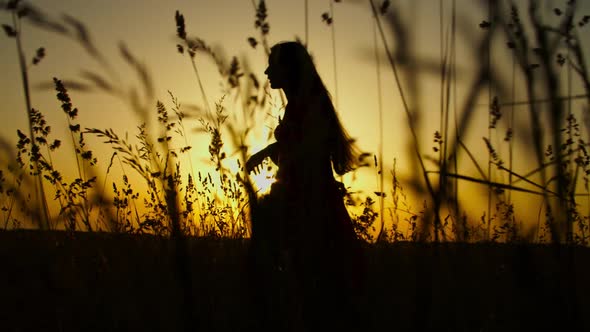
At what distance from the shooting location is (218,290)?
200 centimetres

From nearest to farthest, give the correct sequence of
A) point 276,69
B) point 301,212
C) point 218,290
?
point 276,69, point 301,212, point 218,290

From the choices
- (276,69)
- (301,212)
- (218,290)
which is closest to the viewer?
(276,69)

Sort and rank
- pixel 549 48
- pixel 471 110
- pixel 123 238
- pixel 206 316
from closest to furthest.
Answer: pixel 471 110 → pixel 549 48 → pixel 206 316 → pixel 123 238

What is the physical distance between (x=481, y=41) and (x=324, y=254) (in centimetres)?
65

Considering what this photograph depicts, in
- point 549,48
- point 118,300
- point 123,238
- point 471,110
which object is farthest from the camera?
point 118,300

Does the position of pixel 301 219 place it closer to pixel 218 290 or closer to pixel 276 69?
pixel 276 69

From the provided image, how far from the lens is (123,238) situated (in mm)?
1664

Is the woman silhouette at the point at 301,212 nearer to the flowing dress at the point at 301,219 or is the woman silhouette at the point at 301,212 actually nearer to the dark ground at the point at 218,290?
the flowing dress at the point at 301,219

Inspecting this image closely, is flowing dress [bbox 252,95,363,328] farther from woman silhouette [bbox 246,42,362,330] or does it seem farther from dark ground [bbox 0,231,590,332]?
dark ground [bbox 0,231,590,332]

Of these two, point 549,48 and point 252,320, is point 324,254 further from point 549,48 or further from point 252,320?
point 549,48

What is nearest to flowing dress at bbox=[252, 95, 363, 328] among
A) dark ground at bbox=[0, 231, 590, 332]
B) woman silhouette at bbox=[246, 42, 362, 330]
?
woman silhouette at bbox=[246, 42, 362, 330]

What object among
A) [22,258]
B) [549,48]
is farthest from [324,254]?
[22,258]

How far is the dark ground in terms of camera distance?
1159mm

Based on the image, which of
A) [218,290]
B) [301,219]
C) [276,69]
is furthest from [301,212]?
[218,290]
